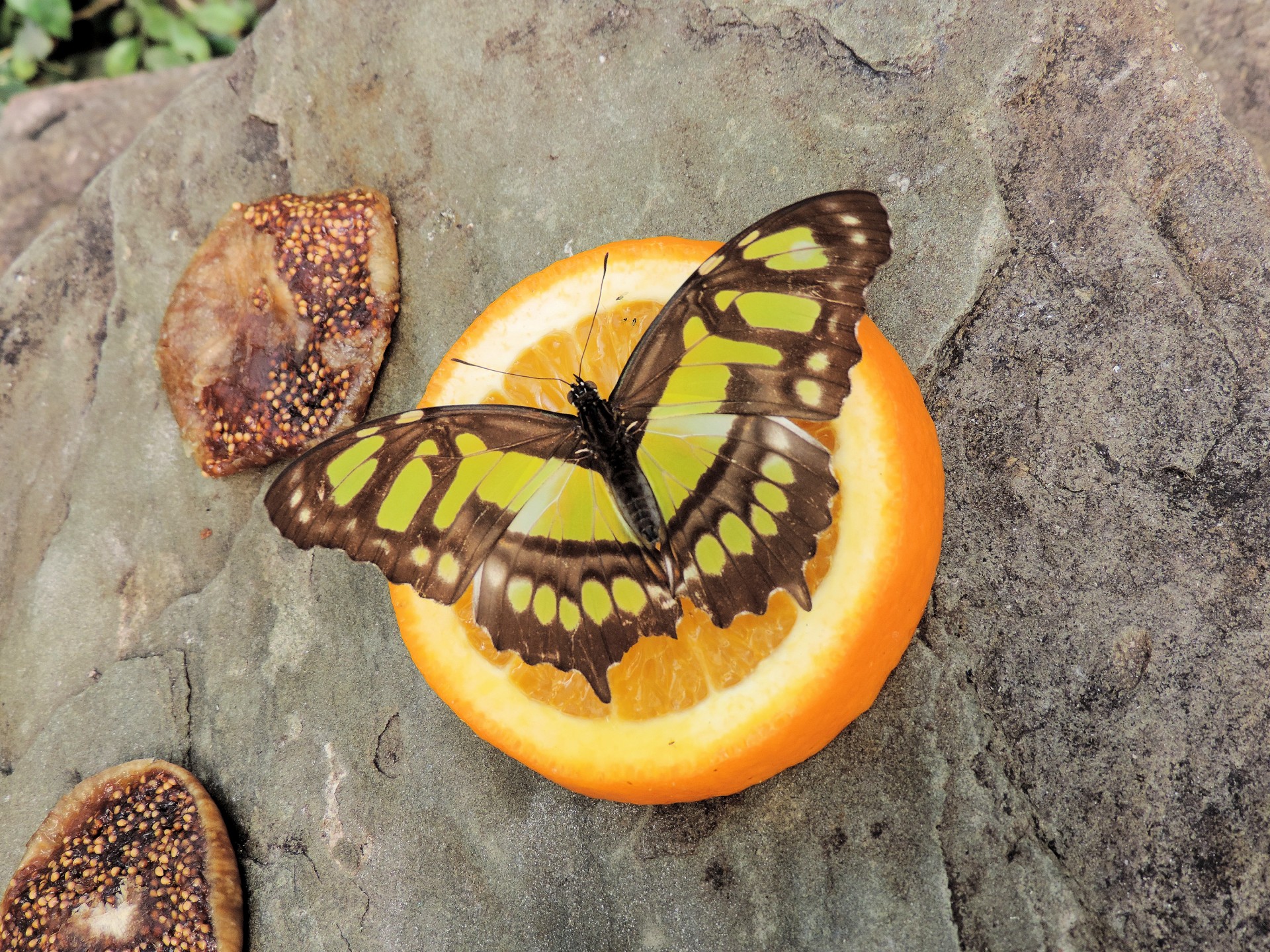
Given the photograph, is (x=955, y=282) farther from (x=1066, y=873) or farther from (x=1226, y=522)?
(x=1066, y=873)

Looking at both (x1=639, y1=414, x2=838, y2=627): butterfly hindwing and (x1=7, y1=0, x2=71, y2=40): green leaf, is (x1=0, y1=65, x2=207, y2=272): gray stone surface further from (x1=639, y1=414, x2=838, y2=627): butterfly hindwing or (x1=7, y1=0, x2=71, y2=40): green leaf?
(x1=639, y1=414, x2=838, y2=627): butterfly hindwing

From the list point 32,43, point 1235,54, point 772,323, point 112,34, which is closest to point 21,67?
point 32,43

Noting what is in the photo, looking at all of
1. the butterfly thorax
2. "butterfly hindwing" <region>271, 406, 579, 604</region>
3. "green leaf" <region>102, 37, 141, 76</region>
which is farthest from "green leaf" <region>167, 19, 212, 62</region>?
the butterfly thorax

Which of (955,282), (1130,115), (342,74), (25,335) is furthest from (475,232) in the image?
(1130,115)

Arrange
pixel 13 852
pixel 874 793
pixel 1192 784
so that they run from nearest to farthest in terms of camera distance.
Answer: pixel 1192 784
pixel 874 793
pixel 13 852

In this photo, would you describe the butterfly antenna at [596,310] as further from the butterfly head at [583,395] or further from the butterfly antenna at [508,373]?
the butterfly head at [583,395]

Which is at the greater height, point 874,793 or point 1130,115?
point 1130,115

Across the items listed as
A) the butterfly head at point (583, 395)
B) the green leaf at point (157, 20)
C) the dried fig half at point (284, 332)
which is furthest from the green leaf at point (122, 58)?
the butterfly head at point (583, 395)
